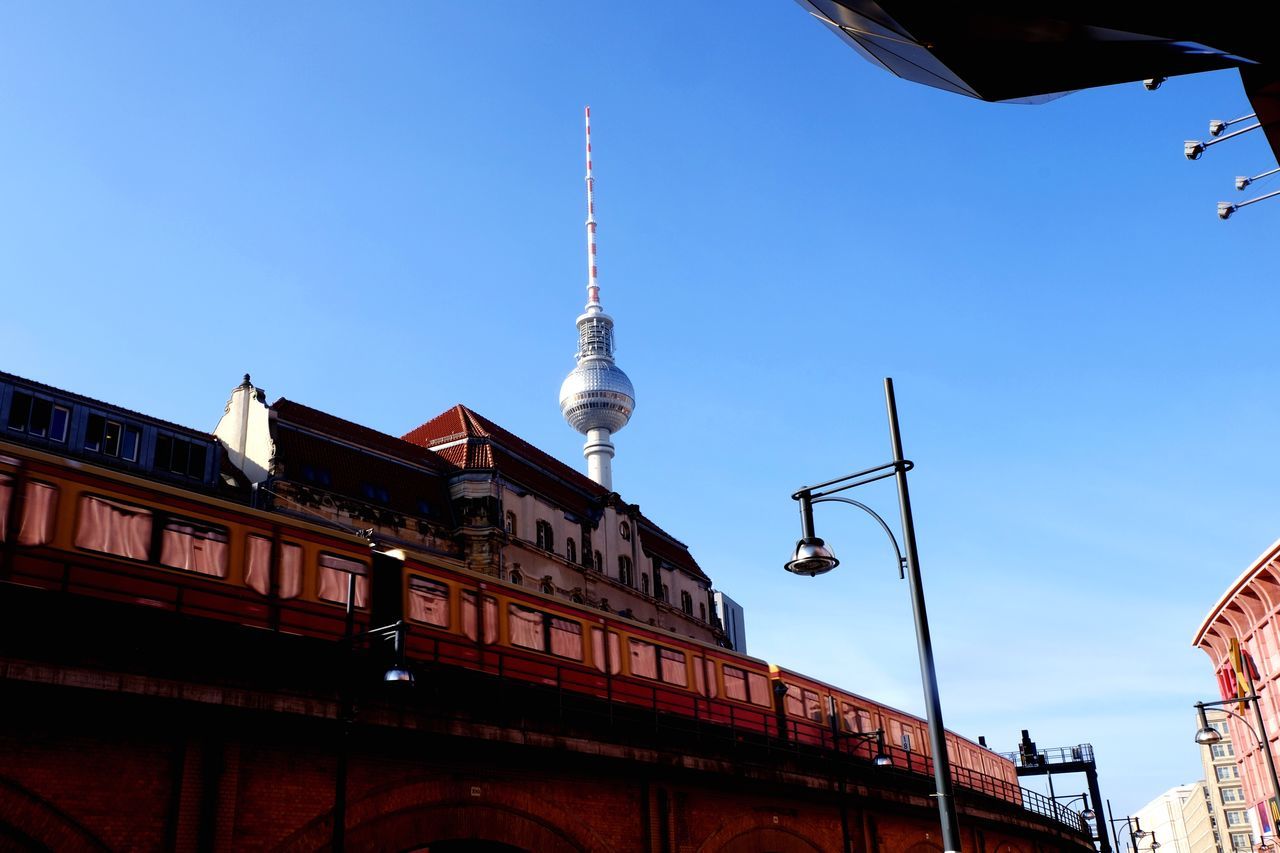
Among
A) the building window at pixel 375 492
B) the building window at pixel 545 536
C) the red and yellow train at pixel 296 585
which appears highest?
the building window at pixel 545 536

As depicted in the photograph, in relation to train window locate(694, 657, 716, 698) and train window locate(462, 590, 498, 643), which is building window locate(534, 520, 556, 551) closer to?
train window locate(694, 657, 716, 698)

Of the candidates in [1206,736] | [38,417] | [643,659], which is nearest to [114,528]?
[643,659]

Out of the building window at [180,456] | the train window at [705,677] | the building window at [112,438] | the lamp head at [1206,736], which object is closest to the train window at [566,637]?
the train window at [705,677]

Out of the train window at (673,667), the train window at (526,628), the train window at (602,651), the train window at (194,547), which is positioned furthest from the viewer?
the train window at (673,667)

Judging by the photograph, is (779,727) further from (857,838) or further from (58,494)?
(58,494)

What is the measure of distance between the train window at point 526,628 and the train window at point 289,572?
5297 mm

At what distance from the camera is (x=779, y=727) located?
3312 centimetres

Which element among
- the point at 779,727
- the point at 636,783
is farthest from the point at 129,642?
the point at 779,727

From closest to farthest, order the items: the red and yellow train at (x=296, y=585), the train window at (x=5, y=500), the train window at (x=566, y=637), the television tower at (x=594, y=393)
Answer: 1. the train window at (x=5, y=500)
2. the red and yellow train at (x=296, y=585)
3. the train window at (x=566, y=637)
4. the television tower at (x=594, y=393)

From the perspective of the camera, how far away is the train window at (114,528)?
1814cm

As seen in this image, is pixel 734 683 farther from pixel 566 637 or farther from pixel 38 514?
pixel 38 514

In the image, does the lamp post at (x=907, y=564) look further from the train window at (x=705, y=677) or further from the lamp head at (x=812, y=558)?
the train window at (x=705, y=677)

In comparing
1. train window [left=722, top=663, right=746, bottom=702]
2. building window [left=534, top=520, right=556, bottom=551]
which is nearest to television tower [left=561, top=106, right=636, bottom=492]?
building window [left=534, top=520, right=556, bottom=551]

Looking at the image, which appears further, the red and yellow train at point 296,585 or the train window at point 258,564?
the train window at point 258,564
